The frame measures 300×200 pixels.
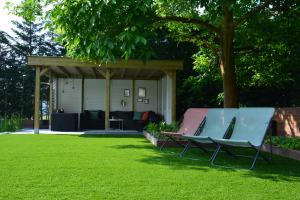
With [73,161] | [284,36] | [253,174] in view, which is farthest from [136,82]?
[253,174]

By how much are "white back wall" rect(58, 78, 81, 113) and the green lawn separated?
1112 centimetres

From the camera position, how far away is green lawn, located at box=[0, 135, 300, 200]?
409cm

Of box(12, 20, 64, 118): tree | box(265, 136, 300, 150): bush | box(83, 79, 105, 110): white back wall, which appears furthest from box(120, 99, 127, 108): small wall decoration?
box(265, 136, 300, 150): bush

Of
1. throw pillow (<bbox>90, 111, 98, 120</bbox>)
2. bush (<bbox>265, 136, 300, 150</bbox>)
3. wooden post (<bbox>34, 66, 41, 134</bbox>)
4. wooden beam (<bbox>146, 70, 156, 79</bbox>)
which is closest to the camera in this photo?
bush (<bbox>265, 136, 300, 150</bbox>)

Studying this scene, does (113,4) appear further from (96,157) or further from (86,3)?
(96,157)

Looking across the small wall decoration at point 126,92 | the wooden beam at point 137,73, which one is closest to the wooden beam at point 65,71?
the small wall decoration at point 126,92

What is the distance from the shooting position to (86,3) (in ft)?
19.8

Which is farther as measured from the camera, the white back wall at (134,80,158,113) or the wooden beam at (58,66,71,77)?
the white back wall at (134,80,158,113)

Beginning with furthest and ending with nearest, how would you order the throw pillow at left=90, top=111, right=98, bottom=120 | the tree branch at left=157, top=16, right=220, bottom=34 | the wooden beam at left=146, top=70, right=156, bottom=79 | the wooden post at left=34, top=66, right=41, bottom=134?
1. the throw pillow at left=90, top=111, right=98, bottom=120
2. the wooden beam at left=146, top=70, right=156, bottom=79
3. the wooden post at left=34, top=66, right=41, bottom=134
4. the tree branch at left=157, top=16, right=220, bottom=34

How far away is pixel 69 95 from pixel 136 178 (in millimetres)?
13622

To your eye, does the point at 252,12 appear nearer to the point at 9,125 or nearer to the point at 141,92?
the point at 141,92

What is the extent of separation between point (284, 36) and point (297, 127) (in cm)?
225

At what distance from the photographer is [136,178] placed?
4.91 m

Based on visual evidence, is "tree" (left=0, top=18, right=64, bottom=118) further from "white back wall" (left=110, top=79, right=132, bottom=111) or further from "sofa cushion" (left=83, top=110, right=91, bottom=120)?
"sofa cushion" (left=83, top=110, right=91, bottom=120)
